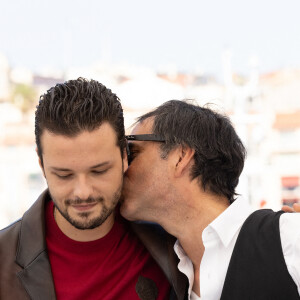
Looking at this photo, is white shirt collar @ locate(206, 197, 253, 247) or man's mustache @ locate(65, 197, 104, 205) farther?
white shirt collar @ locate(206, 197, 253, 247)

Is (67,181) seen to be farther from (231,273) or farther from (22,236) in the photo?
(231,273)

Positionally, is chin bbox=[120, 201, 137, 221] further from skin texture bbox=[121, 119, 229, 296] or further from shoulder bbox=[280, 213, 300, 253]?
shoulder bbox=[280, 213, 300, 253]

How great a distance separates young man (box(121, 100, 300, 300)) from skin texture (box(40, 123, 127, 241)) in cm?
22

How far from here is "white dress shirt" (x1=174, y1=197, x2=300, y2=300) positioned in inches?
52.6

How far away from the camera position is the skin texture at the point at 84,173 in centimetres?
132

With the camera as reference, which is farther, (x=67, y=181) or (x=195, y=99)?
(x=195, y=99)

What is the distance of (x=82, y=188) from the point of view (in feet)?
4.36

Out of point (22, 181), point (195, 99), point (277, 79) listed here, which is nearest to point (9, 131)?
point (22, 181)

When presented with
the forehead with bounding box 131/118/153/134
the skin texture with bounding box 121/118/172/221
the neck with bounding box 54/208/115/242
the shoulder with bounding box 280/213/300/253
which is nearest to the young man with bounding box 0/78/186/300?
the neck with bounding box 54/208/115/242

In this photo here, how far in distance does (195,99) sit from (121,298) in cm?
78

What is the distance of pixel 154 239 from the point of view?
1597 millimetres

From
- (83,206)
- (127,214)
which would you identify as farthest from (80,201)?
(127,214)

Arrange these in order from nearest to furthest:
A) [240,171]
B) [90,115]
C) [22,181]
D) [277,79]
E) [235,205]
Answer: [90,115]
[235,205]
[240,171]
[22,181]
[277,79]

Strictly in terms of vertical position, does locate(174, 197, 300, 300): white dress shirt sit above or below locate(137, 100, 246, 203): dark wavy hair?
below
